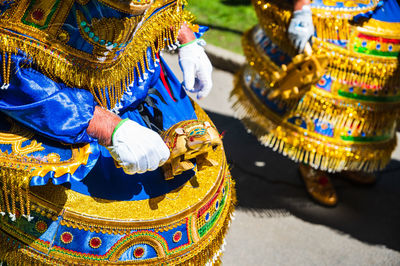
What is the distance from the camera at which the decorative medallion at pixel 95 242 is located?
1.36 meters

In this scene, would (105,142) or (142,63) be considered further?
(142,63)

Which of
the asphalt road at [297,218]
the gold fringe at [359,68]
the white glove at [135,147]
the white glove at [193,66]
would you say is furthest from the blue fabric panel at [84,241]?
the gold fringe at [359,68]

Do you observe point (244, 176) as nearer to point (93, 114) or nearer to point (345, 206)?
point (345, 206)

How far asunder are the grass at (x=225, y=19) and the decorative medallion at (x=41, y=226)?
10.4 feet

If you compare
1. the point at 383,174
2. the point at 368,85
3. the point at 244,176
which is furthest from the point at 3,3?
the point at 383,174

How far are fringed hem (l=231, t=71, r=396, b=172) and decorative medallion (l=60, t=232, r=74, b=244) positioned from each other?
141 centimetres

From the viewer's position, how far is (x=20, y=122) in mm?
1393

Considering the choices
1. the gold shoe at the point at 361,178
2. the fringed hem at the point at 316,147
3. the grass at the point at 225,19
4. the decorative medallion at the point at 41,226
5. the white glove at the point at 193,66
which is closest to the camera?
the decorative medallion at the point at 41,226

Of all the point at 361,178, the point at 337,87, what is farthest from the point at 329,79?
the point at 361,178

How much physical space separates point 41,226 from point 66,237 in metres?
0.08

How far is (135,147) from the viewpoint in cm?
126

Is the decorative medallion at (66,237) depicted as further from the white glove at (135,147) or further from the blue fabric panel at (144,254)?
the white glove at (135,147)

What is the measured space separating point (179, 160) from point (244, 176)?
155 cm

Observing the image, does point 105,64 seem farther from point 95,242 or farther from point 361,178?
point 361,178
